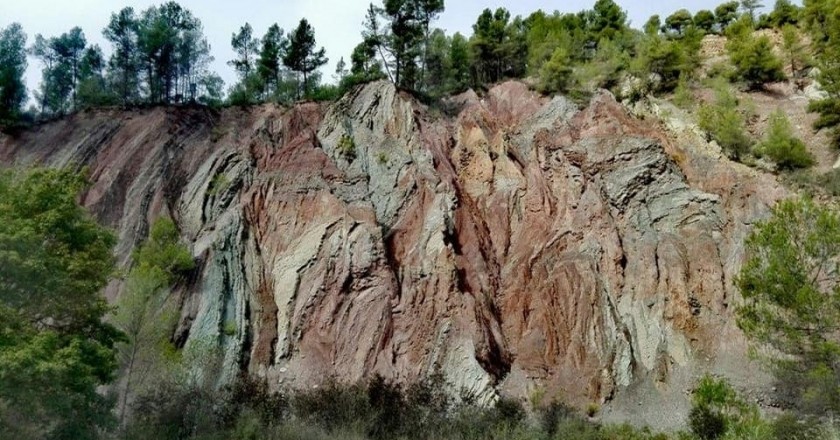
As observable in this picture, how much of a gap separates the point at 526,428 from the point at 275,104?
28244mm

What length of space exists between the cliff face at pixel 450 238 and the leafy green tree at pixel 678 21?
27.1 meters

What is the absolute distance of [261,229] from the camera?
30.8m

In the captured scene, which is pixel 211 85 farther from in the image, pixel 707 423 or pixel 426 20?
pixel 707 423

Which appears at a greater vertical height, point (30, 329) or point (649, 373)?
point (30, 329)

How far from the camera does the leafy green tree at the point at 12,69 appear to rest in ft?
145

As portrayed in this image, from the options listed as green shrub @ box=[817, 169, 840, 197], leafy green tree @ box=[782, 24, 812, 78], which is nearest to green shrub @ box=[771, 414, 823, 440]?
green shrub @ box=[817, 169, 840, 197]

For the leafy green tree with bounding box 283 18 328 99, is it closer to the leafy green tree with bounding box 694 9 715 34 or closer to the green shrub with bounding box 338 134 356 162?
the green shrub with bounding box 338 134 356 162

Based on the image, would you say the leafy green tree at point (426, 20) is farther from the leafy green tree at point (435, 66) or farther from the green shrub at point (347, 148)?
the green shrub at point (347, 148)

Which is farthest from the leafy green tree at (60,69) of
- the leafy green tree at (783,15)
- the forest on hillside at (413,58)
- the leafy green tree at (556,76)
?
the leafy green tree at (783,15)

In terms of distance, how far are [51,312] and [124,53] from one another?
3547cm

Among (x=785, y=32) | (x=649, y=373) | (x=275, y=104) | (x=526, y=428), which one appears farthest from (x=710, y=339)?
(x=275, y=104)

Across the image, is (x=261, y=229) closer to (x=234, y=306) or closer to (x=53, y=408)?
(x=234, y=306)

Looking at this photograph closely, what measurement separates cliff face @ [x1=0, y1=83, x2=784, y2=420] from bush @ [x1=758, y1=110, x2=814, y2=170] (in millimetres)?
2329

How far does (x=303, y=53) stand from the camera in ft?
155
